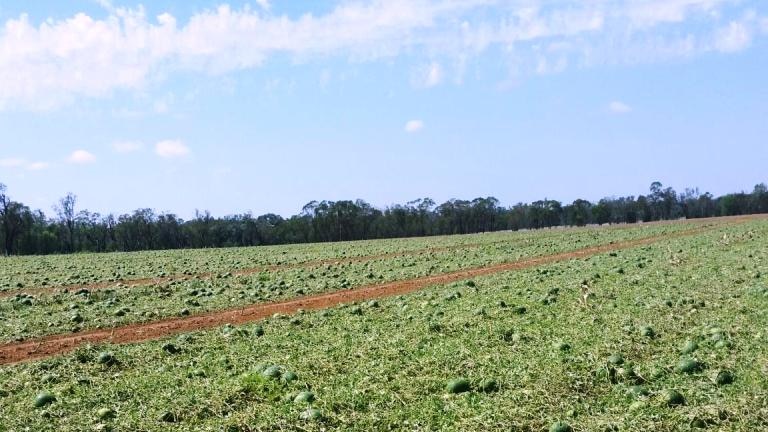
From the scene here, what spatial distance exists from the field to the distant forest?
11297cm

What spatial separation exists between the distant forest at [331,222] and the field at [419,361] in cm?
11297

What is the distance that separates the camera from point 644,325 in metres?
12.2

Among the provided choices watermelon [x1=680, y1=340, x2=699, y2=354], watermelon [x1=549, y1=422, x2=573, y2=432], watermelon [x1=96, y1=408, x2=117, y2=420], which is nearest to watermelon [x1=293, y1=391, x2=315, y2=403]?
watermelon [x1=96, y1=408, x2=117, y2=420]

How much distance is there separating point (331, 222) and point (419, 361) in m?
144

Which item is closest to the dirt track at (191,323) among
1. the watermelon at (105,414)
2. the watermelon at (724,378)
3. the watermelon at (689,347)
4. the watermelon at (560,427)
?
the watermelon at (105,414)

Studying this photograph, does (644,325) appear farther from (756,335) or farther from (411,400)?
(411,400)

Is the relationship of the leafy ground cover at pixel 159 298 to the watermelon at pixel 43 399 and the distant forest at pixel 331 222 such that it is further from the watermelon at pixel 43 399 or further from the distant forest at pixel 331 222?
the distant forest at pixel 331 222

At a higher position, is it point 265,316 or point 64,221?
point 64,221

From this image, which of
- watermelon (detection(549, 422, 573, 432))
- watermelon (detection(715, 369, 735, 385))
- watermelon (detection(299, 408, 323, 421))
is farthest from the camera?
watermelon (detection(715, 369, 735, 385))

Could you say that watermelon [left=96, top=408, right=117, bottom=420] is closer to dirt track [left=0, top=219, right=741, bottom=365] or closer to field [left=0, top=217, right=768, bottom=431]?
field [left=0, top=217, right=768, bottom=431]

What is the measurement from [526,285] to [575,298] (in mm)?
4743

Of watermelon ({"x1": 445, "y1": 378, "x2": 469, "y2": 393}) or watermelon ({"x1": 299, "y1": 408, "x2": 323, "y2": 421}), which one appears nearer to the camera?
watermelon ({"x1": 299, "y1": 408, "x2": 323, "y2": 421})

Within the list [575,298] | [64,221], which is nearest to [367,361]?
[575,298]

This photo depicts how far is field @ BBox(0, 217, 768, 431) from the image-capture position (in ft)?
25.2
